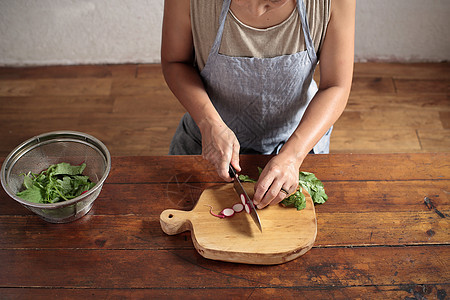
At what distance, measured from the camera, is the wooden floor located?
8.76 feet

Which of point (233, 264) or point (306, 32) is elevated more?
point (306, 32)

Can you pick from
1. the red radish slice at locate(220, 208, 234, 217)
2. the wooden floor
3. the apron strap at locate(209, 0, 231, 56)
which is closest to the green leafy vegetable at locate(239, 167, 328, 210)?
the red radish slice at locate(220, 208, 234, 217)

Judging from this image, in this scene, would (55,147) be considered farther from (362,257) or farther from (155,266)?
(362,257)

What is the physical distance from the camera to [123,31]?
9.68 feet

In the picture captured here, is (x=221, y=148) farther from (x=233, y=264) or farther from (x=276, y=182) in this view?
(x=233, y=264)

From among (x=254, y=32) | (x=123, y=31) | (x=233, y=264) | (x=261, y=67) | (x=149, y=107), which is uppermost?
(x=254, y=32)

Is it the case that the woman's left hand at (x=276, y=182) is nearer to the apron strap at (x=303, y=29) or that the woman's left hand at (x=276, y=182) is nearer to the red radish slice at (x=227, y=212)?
the red radish slice at (x=227, y=212)

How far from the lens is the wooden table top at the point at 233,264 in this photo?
1.15 metres

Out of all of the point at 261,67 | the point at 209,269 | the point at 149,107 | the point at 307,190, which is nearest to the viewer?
the point at 209,269

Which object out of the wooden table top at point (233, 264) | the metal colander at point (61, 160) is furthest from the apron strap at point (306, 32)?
the metal colander at point (61, 160)

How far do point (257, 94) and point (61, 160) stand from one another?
2.29 ft

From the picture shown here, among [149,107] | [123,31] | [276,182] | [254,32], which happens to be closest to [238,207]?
[276,182]

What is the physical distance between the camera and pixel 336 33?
1.38 meters

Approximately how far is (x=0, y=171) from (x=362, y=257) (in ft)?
3.47
